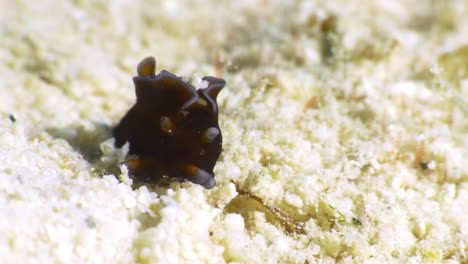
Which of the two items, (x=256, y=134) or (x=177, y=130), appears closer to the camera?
(x=177, y=130)

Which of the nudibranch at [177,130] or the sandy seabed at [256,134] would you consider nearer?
the sandy seabed at [256,134]

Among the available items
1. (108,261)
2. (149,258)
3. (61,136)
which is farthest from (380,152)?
(61,136)

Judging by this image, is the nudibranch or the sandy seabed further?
the nudibranch

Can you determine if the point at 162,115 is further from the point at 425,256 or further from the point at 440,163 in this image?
the point at 440,163
